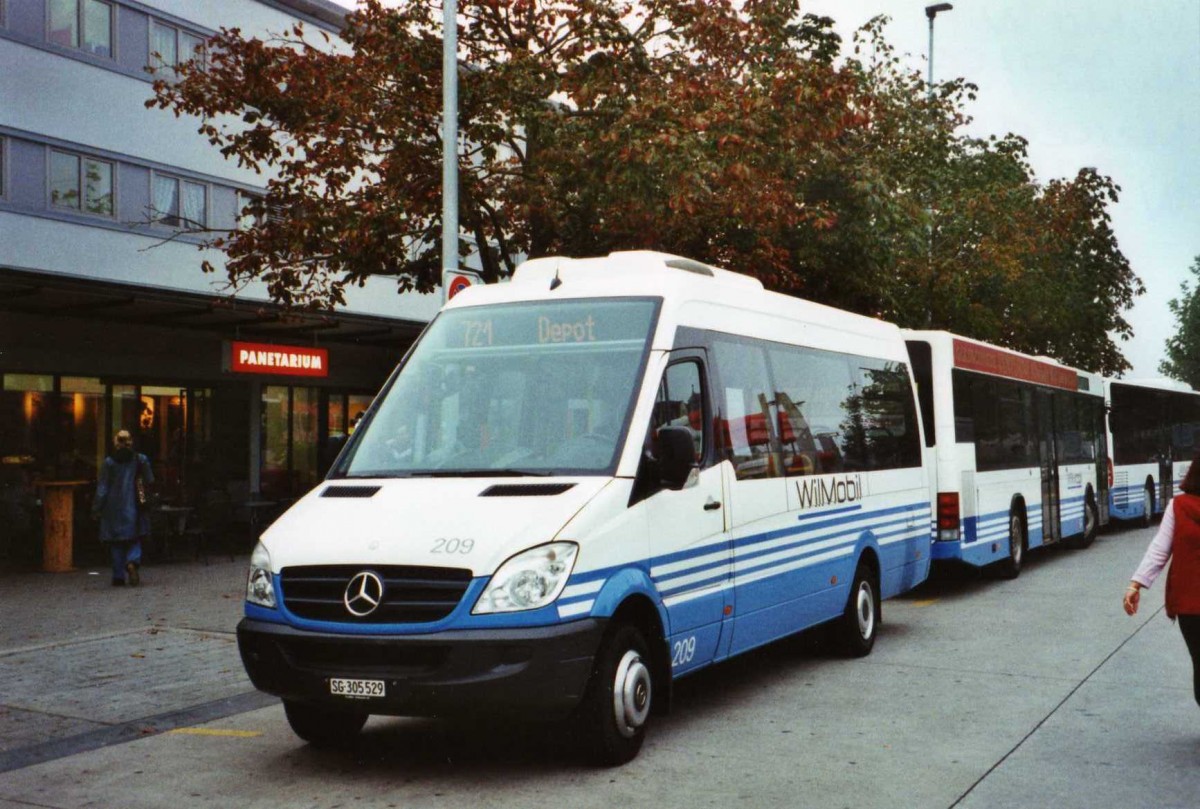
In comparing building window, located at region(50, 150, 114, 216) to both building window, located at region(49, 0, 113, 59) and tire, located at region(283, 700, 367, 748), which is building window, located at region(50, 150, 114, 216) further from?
tire, located at region(283, 700, 367, 748)

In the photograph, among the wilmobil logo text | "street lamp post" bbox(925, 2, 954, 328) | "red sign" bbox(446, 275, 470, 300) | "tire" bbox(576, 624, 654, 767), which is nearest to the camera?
"tire" bbox(576, 624, 654, 767)

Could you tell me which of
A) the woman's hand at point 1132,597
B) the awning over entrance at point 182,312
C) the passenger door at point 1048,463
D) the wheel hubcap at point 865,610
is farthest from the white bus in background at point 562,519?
the awning over entrance at point 182,312

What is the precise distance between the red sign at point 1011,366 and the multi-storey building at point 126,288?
9.83 metres

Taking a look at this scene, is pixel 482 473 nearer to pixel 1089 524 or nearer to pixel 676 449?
pixel 676 449

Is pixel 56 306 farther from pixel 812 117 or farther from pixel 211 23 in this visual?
pixel 812 117

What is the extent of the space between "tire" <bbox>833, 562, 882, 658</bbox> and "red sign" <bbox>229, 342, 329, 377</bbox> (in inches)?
505

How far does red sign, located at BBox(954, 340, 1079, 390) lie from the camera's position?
14656 millimetres

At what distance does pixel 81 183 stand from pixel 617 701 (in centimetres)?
1763

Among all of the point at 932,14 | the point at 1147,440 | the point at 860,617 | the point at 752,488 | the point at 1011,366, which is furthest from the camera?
the point at 932,14

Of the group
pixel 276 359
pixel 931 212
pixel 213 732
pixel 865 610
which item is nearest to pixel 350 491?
pixel 213 732

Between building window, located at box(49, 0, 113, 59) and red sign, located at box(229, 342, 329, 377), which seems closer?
red sign, located at box(229, 342, 329, 377)

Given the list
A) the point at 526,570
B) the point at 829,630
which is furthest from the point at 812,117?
the point at 526,570

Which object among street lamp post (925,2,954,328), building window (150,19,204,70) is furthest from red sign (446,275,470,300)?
building window (150,19,204,70)

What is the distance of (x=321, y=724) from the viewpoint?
716 centimetres
